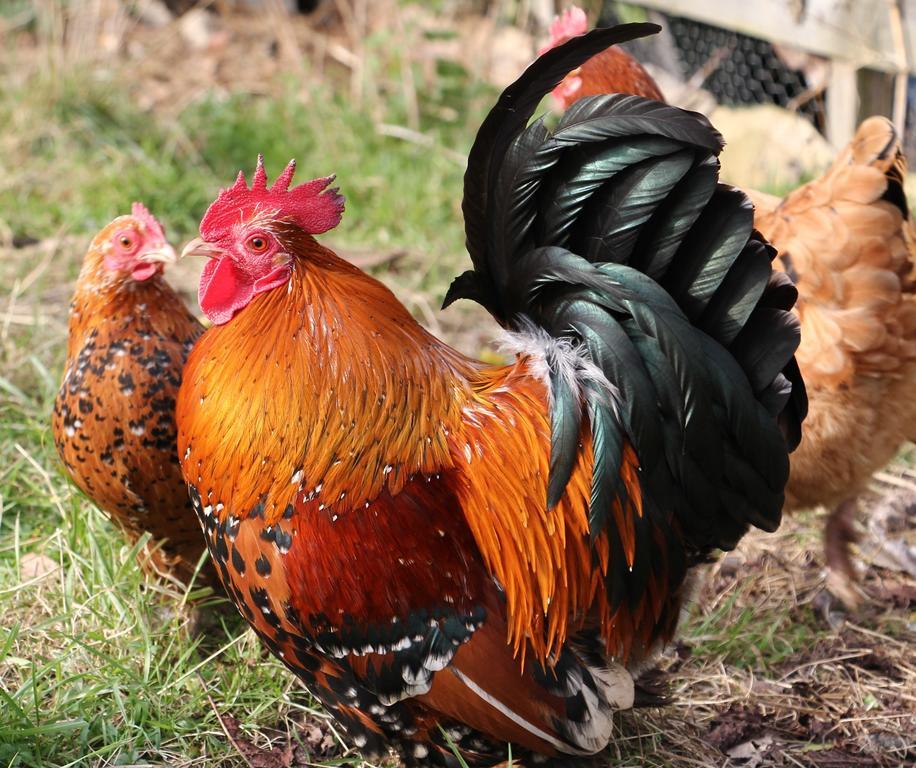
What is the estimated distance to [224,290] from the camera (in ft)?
8.98

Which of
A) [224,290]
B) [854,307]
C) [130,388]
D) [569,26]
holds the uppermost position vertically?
[569,26]

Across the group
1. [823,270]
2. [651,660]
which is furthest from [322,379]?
[823,270]

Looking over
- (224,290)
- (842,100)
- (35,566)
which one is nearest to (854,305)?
(224,290)

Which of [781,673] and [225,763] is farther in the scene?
[781,673]

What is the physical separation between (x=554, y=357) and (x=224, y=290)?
3.05 feet

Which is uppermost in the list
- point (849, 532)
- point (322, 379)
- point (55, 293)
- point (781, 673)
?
point (322, 379)

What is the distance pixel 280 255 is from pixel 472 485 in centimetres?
82

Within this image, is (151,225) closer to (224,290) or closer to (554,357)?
(224,290)

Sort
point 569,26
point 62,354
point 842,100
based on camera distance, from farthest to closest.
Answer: point 842,100 < point 62,354 < point 569,26

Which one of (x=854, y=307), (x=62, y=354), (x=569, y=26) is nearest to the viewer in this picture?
(x=854, y=307)

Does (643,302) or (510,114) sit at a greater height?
(510,114)

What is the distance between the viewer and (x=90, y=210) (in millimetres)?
6395

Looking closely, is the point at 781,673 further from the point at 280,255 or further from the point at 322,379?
the point at 280,255

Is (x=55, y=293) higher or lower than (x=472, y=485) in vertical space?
lower
